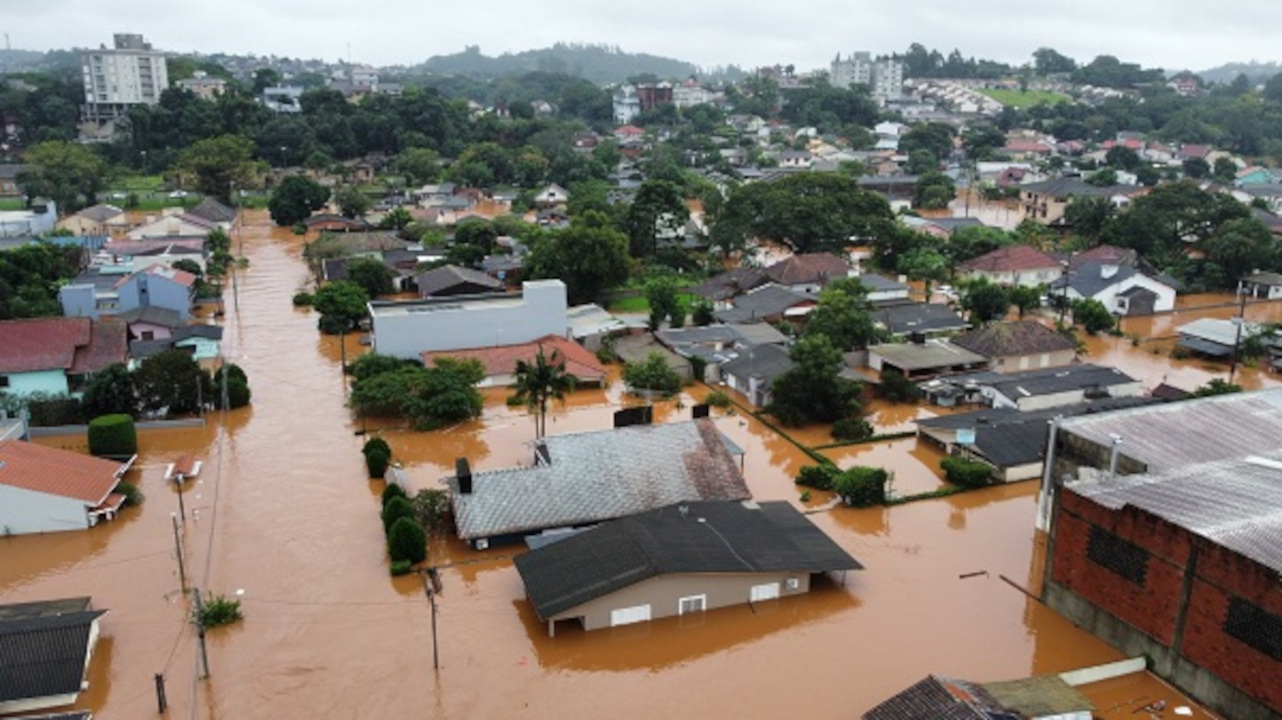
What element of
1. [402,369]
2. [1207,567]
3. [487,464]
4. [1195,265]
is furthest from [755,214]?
[1207,567]

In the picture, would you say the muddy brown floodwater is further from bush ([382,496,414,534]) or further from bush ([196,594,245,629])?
bush ([382,496,414,534])

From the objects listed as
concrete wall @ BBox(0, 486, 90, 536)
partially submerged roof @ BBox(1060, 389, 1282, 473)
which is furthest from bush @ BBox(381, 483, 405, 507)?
partially submerged roof @ BBox(1060, 389, 1282, 473)

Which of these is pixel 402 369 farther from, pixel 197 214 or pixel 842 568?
pixel 197 214

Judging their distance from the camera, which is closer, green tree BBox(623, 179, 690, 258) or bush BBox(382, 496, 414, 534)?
bush BBox(382, 496, 414, 534)

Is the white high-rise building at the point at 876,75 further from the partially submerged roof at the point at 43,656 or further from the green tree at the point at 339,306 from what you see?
the partially submerged roof at the point at 43,656

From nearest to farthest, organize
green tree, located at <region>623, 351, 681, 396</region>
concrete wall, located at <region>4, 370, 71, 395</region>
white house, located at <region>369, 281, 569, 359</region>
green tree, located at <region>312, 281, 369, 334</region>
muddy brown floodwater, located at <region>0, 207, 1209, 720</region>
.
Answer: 1. muddy brown floodwater, located at <region>0, 207, 1209, 720</region>
2. concrete wall, located at <region>4, 370, 71, 395</region>
3. green tree, located at <region>623, 351, 681, 396</region>
4. white house, located at <region>369, 281, 569, 359</region>
5. green tree, located at <region>312, 281, 369, 334</region>

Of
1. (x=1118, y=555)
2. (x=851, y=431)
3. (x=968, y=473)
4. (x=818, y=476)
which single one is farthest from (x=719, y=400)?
(x=1118, y=555)

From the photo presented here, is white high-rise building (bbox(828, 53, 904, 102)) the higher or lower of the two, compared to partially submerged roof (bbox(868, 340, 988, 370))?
higher
